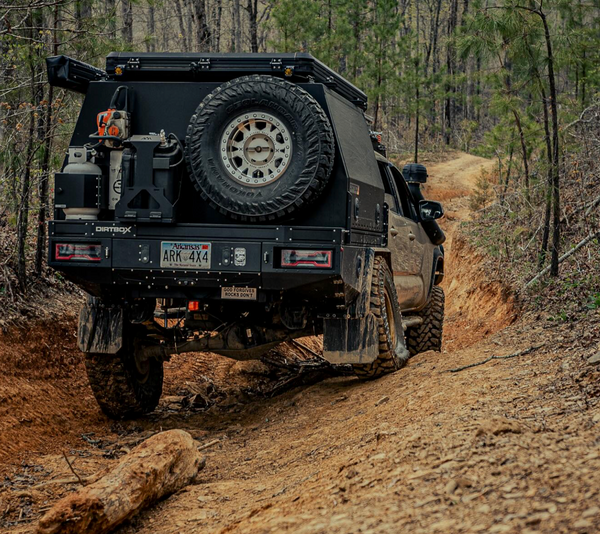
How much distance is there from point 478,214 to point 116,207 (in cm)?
1373

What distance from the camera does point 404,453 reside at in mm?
4047

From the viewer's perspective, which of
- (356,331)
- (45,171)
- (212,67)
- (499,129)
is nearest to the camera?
(212,67)

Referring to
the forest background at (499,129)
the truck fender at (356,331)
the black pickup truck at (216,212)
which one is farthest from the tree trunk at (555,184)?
the truck fender at (356,331)

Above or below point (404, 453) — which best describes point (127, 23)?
above

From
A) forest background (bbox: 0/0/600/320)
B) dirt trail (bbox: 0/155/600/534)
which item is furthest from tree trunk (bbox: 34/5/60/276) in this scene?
dirt trail (bbox: 0/155/600/534)

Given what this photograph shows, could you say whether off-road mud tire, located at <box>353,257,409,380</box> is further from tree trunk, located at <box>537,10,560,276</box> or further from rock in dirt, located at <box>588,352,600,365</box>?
tree trunk, located at <box>537,10,560,276</box>

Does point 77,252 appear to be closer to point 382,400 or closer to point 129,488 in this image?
point 129,488

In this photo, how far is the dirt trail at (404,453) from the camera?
3195 millimetres

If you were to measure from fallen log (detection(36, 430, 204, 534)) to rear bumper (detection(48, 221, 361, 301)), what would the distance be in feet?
4.64

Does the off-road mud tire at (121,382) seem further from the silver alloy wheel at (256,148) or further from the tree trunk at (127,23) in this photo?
the tree trunk at (127,23)

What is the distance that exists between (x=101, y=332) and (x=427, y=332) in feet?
14.7

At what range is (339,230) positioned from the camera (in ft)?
19.7

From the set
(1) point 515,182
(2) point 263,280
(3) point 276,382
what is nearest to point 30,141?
(3) point 276,382

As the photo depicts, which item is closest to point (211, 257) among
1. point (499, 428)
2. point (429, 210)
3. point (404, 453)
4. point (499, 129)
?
point (404, 453)
